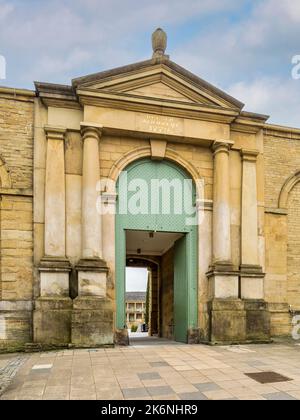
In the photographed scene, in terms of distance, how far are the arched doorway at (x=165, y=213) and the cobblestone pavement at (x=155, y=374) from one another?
2.13 metres

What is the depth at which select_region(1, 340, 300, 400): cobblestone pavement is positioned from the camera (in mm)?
5273

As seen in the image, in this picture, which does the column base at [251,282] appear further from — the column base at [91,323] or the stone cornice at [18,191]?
the stone cornice at [18,191]

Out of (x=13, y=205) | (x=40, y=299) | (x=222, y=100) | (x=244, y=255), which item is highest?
(x=222, y=100)

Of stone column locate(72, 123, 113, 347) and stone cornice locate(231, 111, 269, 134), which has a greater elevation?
stone cornice locate(231, 111, 269, 134)

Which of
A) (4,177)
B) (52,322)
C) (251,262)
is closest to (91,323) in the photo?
(52,322)

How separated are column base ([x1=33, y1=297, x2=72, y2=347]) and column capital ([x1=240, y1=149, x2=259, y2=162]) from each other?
6.85m

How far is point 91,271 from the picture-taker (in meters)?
9.77

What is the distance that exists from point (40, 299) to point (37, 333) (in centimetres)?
80

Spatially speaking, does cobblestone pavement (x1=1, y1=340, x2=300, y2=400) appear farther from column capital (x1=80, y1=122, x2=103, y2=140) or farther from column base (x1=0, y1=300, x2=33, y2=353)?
column capital (x1=80, y1=122, x2=103, y2=140)

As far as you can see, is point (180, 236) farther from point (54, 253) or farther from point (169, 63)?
point (169, 63)

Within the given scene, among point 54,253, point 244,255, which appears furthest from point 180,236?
point 54,253

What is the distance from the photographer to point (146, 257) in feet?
55.4

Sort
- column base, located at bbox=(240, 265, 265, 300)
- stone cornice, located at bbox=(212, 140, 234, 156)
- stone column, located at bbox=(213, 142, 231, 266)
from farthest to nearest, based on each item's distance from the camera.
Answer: stone cornice, located at bbox=(212, 140, 234, 156), column base, located at bbox=(240, 265, 265, 300), stone column, located at bbox=(213, 142, 231, 266)

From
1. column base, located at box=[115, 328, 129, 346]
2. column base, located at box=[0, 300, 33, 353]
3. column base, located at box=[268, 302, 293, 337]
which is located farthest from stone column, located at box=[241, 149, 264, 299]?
column base, located at box=[0, 300, 33, 353]
